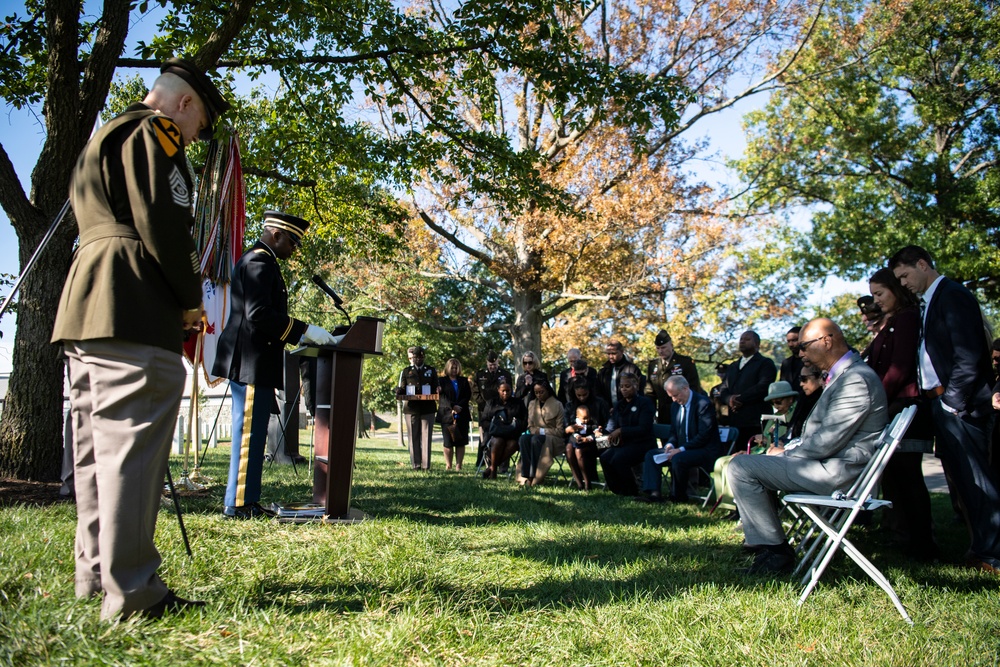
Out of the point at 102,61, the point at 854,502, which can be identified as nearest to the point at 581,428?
the point at 854,502

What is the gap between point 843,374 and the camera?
4.36 m

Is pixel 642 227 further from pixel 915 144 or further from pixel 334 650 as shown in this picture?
pixel 334 650

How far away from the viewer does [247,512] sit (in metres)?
5.10

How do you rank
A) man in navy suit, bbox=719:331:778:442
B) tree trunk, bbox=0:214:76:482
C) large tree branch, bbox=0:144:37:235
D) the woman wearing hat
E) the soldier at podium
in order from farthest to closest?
the soldier at podium → man in navy suit, bbox=719:331:778:442 → the woman wearing hat → large tree branch, bbox=0:144:37:235 → tree trunk, bbox=0:214:76:482

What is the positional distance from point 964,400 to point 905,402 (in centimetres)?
58

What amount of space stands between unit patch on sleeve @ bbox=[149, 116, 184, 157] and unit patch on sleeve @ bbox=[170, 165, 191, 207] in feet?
0.25

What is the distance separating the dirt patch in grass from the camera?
5.48m

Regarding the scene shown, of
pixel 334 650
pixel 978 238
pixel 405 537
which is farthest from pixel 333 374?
pixel 978 238

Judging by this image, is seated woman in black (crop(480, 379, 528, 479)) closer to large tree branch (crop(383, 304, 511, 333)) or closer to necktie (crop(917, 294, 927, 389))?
necktie (crop(917, 294, 927, 389))

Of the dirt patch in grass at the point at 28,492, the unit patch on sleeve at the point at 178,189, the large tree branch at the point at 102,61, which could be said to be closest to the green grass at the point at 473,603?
the dirt patch in grass at the point at 28,492

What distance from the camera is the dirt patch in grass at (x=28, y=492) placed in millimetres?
5475

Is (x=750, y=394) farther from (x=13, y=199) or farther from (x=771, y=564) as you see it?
(x=13, y=199)

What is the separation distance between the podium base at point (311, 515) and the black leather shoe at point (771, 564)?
2.57 m

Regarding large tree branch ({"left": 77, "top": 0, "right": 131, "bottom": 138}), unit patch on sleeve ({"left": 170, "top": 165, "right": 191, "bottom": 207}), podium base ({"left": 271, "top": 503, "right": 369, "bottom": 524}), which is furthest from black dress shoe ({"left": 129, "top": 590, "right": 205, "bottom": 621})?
large tree branch ({"left": 77, "top": 0, "right": 131, "bottom": 138})
